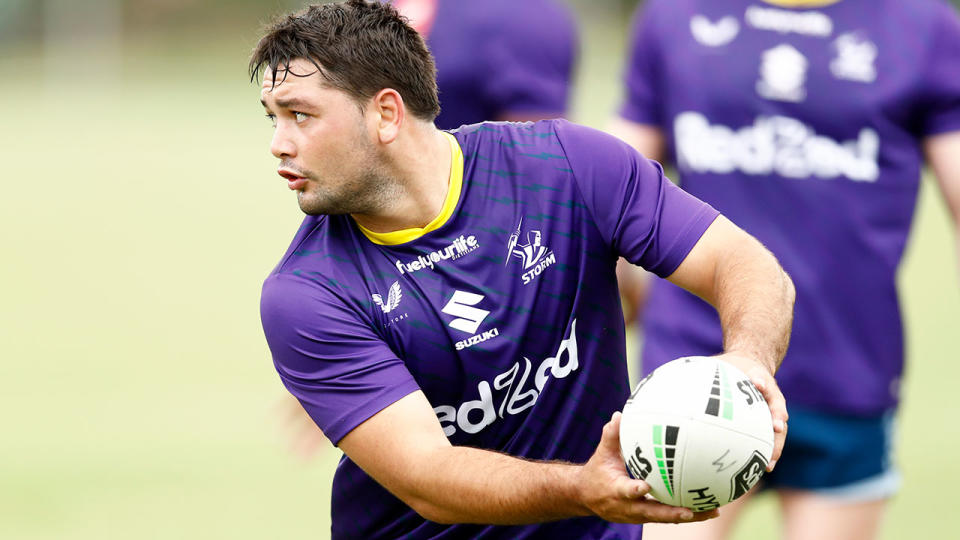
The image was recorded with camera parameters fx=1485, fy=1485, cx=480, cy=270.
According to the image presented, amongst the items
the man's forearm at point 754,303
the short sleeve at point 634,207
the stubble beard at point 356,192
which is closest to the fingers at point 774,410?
the man's forearm at point 754,303

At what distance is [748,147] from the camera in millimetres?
5340

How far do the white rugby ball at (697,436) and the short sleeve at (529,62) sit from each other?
381 centimetres

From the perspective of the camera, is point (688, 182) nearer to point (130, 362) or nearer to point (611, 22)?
point (130, 362)

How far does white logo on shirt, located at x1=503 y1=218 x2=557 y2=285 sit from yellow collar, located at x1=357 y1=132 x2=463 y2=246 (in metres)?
0.19

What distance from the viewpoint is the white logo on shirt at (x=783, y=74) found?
5.32 m

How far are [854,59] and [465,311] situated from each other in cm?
206

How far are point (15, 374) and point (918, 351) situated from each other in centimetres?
683

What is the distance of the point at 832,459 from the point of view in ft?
17.3

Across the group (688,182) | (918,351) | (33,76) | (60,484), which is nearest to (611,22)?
(33,76)

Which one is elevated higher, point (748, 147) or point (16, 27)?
point (748, 147)

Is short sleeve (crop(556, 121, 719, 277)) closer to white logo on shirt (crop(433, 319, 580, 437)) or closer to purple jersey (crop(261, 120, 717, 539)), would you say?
purple jersey (crop(261, 120, 717, 539))

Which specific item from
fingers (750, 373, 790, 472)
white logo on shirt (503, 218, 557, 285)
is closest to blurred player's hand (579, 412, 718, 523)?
fingers (750, 373, 790, 472)

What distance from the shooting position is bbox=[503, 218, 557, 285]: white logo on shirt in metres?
4.11

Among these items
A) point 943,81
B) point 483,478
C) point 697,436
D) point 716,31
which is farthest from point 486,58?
point 697,436
